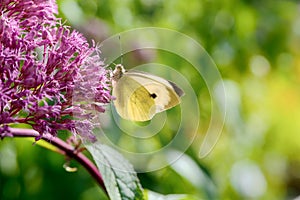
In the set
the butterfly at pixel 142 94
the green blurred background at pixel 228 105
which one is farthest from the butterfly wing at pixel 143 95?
the green blurred background at pixel 228 105

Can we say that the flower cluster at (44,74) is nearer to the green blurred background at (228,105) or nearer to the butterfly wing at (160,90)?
the butterfly wing at (160,90)

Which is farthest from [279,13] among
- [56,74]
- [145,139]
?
[56,74]

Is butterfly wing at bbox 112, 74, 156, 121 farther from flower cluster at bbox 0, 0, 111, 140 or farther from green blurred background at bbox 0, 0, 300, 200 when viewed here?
green blurred background at bbox 0, 0, 300, 200

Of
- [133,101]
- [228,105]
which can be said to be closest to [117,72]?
[133,101]


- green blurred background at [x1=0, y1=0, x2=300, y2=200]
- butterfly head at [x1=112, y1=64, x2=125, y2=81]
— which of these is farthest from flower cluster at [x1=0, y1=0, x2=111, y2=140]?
green blurred background at [x1=0, y1=0, x2=300, y2=200]

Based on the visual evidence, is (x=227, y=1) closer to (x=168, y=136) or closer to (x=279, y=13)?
(x=279, y=13)
